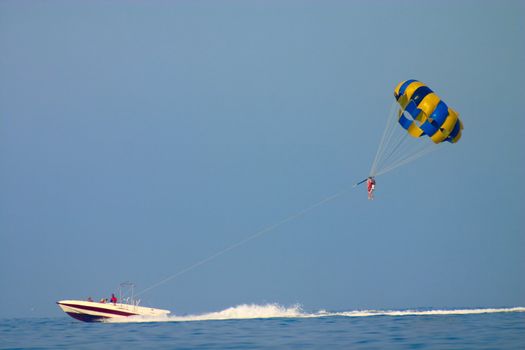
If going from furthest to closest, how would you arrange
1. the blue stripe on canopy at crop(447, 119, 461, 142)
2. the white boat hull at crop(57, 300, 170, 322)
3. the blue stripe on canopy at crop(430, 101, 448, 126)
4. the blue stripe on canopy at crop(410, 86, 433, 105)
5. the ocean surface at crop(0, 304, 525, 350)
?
1. the white boat hull at crop(57, 300, 170, 322)
2. the blue stripe on canopy at crop(447, 119, 461, 142)
3. the blue stripe on canopy at crop(410, 86, 433, 105)
4. the blue stripe on canopy at crop(430, 101, 448, 126)
5. the ocean surface at crop(0, 304, 525, 350)

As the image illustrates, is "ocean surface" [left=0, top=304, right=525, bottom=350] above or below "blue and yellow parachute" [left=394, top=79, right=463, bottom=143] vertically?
below

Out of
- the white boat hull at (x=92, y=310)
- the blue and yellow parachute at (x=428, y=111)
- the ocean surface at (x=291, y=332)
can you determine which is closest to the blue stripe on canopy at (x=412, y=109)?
the blue and yellow parachute at (x=428, y=111)

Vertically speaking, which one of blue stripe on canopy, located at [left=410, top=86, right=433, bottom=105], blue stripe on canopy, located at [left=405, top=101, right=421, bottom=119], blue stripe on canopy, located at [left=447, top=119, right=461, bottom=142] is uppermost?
blue stripe on canopy, located at [left=410, top=86, right=433, bottom=105]

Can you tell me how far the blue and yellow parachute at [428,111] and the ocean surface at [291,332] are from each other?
1041cm

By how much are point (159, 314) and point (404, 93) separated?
70.4ft

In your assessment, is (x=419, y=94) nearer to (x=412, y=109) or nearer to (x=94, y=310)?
(x=412, y=109)

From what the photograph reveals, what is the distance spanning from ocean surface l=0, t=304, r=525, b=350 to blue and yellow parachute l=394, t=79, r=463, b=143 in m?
10.4

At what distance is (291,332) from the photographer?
35.7 m

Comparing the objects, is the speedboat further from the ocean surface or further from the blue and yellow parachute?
the blue and yellow parachute

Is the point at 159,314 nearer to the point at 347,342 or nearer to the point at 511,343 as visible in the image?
the point at 347,342

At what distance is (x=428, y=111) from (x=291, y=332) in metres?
13.9

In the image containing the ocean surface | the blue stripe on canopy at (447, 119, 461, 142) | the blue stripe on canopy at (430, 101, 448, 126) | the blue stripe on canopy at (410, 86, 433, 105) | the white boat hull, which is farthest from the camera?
the white boat hull

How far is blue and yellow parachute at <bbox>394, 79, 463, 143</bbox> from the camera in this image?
127 feet

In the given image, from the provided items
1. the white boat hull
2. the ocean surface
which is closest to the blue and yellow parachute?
the ocean surface
